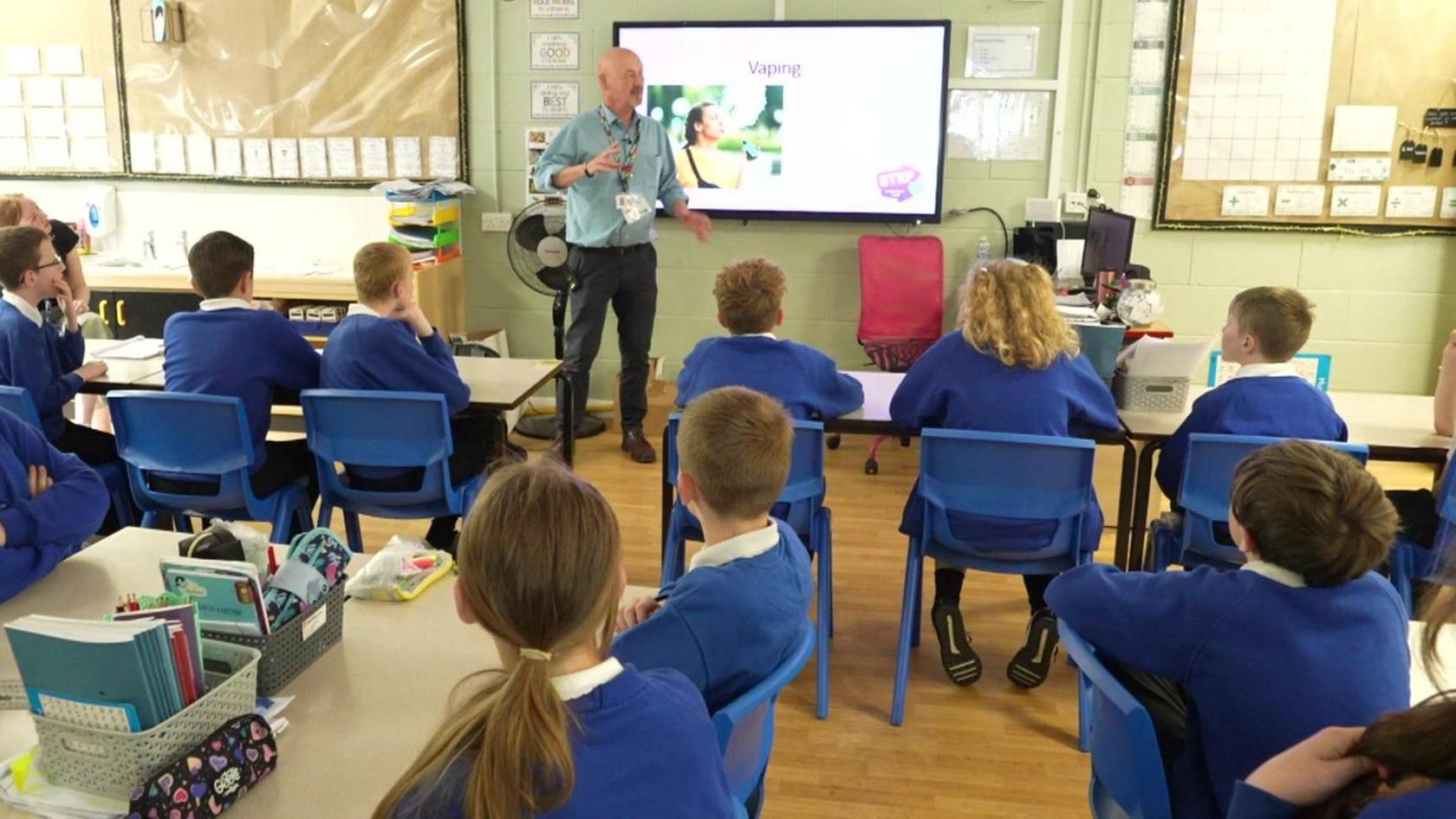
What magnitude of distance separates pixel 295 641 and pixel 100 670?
0.36 meters

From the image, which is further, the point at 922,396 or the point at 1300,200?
the point at 1300,200

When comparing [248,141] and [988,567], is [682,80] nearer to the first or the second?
[248,141]

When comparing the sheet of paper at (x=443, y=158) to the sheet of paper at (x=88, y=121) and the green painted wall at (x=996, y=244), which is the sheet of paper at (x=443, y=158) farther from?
the sheet of paper at (x=88, y=121)

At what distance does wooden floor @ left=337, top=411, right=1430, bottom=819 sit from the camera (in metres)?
2.63

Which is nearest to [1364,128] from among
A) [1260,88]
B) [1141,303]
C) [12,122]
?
[1260,88]

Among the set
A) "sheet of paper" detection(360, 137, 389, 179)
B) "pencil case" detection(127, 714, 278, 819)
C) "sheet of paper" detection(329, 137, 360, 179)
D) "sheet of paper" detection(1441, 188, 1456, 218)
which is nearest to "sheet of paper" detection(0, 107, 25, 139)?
"sheet of paper" detection(329, 137, 360, 179)

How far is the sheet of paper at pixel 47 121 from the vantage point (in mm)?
5953

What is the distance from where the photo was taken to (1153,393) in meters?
3.29

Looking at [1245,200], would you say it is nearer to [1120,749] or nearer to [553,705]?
[1120,749]

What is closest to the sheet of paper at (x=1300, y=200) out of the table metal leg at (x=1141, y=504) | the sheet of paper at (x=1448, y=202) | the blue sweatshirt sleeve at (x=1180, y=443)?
the sheet of paper at (x=1448, y=202)

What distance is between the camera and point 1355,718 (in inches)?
60.7

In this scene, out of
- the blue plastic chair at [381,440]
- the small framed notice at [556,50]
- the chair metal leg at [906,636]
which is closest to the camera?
the chair metal leg at [906,636]

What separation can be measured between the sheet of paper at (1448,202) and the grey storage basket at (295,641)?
5.15 metres

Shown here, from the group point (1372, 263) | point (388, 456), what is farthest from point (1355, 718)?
point (1372, 263)
